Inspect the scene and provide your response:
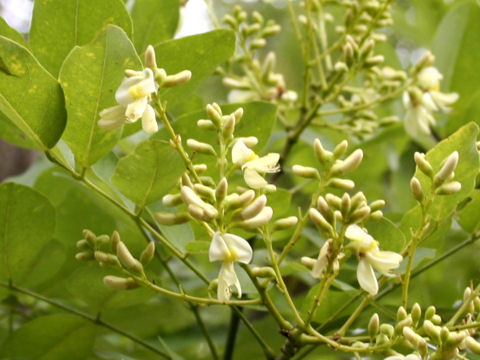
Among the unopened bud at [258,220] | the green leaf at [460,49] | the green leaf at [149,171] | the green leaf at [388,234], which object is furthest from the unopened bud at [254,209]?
the green leaf at [460,49]

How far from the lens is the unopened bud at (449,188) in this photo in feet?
2.41

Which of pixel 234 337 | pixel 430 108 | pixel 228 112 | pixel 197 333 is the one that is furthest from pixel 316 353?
pixel 430 108

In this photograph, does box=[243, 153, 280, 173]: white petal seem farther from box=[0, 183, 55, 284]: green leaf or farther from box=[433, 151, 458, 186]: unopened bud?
box=[0, 183, 55, 284]: green leaf

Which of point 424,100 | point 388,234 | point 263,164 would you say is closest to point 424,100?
point 424,100

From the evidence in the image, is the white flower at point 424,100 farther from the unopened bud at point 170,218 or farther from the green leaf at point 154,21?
the unopened bud at point 170,218

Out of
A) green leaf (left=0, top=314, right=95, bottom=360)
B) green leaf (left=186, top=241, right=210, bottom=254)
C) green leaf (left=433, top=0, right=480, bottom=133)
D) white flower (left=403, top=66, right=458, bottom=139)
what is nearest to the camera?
green leaf (left=186, top=241, right=210, bottom=254)

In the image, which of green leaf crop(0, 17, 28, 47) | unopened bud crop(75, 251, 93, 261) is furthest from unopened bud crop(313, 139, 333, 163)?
green leaf crop(0, 17, 28, 47)

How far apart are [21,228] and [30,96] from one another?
25cm

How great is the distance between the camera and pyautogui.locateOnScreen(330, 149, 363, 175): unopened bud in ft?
2.46

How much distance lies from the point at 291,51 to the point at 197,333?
3.47 ft

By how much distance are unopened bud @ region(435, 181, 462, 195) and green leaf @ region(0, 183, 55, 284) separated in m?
0.55

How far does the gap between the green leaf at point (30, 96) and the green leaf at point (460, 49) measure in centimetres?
89

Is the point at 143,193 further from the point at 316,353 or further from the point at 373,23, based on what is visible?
Answer: the point at 373,23

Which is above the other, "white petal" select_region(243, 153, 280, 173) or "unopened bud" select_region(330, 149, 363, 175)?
"white petal" select_region(243, 153, 280, 173)
